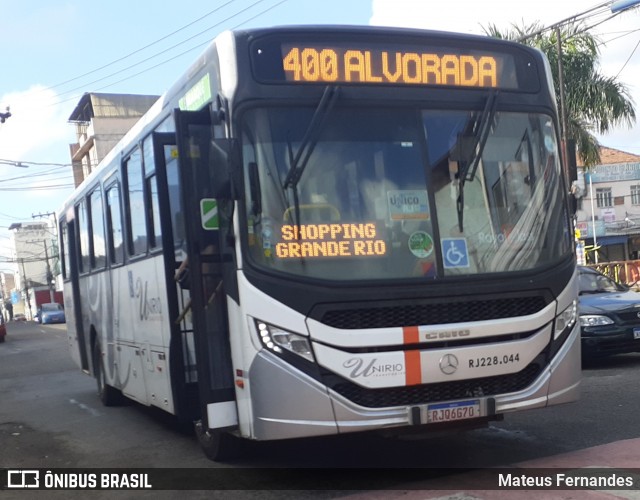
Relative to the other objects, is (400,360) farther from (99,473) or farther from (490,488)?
(99,473)

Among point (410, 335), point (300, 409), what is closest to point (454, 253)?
point (410, 335)

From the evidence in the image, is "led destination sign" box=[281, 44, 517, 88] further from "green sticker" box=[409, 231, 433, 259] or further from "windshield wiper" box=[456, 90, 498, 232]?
"green sticker" box=[409, 231, 433, 259]

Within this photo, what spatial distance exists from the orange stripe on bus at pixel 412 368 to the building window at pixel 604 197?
45.9m

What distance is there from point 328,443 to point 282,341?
103 inches

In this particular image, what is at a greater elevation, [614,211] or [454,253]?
[454,253]

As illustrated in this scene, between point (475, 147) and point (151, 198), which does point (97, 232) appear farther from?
point (475, 147)

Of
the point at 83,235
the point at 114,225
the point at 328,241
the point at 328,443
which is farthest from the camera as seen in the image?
the point at 83,235

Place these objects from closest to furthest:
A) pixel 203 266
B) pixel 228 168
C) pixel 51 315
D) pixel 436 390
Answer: pixel 228 168 → pixel 436 390 → pixel 203 266 → pixel 51 315

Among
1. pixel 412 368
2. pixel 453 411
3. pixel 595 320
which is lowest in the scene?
pixel 595 320

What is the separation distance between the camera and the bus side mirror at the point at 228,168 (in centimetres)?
577

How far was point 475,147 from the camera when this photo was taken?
6.43m

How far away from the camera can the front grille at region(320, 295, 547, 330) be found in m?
5.92

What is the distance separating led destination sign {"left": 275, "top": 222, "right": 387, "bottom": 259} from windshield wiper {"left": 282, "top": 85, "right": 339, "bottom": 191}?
35 cm

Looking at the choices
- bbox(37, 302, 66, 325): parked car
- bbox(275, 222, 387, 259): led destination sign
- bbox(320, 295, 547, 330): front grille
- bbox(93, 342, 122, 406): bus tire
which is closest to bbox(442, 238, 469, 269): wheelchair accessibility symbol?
bbox(320, 295, 547, 330): front grille
